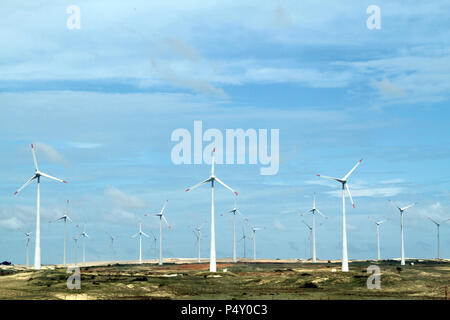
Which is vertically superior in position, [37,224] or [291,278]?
[37,224]

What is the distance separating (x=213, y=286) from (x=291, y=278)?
18.2 meters

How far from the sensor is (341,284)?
122 meters

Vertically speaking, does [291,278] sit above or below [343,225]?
below
